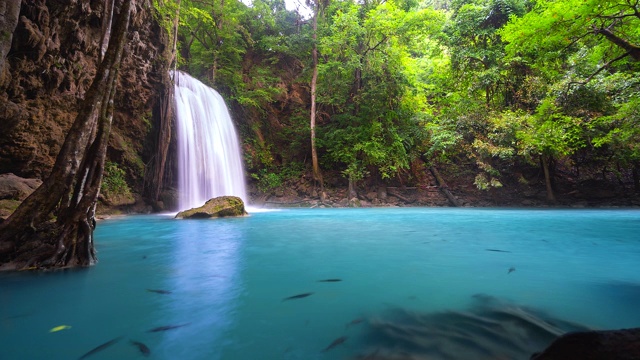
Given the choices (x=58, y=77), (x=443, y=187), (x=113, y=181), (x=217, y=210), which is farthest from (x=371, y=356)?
(x=443, y=187)

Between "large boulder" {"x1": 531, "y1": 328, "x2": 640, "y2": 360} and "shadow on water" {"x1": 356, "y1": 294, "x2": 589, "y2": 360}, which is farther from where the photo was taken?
"shadow on water" {"x1": 356, "y1": 294, "x2": 589, "y2": 360}

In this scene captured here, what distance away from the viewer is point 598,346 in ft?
3.69

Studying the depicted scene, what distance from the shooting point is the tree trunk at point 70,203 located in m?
3.48

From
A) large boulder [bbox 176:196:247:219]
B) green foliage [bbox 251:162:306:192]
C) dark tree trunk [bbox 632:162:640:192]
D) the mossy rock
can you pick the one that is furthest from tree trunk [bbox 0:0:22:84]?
dark tree trunk [bbox 632:162:640:192]

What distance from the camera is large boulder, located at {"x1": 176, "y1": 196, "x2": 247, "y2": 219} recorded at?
9.88 metres

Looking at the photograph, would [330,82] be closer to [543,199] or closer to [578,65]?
[578,65]

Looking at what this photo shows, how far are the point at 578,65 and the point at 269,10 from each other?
17.5 m

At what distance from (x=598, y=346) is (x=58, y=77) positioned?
11534 millimetres

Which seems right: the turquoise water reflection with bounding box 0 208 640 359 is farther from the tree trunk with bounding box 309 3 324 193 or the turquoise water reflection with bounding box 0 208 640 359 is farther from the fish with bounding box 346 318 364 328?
the tree trunk with bounding box 309 3 324 193

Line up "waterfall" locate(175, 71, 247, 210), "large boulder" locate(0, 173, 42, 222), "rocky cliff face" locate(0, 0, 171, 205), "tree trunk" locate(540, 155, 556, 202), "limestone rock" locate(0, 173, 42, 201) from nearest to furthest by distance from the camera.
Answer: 1. "large boulder" locate(0, 173, 42, 222)
2. "limestone rock" locate(0, 173, 42, 201)
3. "rocky cliff face" locate(0, 0, 171, 205)
4. "waterfall" locate(175, 71, 247, 210)
5. "tree trunk" locate(540, 155, 556, 202)

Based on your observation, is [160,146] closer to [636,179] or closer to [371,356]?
[371,356]

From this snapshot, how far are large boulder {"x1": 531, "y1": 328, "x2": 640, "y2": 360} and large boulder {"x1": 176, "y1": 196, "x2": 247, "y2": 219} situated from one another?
984 cm

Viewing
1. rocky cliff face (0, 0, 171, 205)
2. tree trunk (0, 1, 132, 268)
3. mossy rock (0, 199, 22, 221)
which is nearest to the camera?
tree trunk (0, 1, 132, 268)

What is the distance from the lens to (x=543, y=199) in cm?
1670
